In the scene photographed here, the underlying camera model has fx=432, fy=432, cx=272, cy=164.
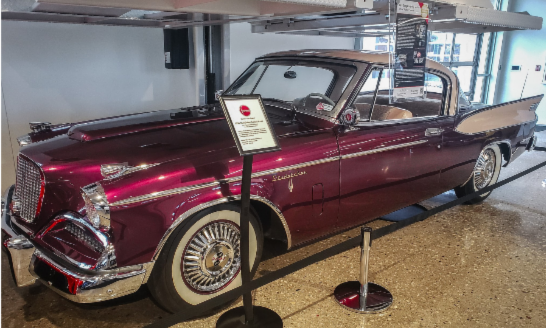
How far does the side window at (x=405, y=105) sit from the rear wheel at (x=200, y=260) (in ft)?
5.12

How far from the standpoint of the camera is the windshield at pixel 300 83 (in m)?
3.28

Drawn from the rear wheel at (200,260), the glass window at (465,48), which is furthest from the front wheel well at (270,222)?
the glass window at (465,48)

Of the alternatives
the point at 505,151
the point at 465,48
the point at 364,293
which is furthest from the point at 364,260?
the point at 465,48

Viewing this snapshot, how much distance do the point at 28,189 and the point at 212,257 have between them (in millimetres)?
1200

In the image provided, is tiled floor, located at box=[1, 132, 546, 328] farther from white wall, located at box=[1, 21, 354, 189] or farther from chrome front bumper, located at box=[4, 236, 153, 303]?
white wall, located at box=[1, 21, 354, 189]

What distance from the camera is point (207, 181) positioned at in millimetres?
2467

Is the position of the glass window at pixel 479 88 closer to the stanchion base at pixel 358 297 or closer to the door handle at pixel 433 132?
the door handle at pixel 433 132

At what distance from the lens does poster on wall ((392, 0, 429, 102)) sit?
3.32 m

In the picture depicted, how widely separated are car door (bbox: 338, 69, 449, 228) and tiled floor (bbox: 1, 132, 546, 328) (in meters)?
0.41

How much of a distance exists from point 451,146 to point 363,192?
1242 millimetres

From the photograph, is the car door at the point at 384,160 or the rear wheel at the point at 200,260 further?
the car door at the point at 384,160

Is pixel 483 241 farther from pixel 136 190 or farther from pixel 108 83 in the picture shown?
pixel 108 83

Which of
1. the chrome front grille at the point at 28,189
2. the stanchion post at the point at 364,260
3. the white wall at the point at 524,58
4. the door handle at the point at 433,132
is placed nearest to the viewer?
the chrome front grille at the point at 28,189

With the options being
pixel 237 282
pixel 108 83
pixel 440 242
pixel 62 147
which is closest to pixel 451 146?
pixel 440 242
